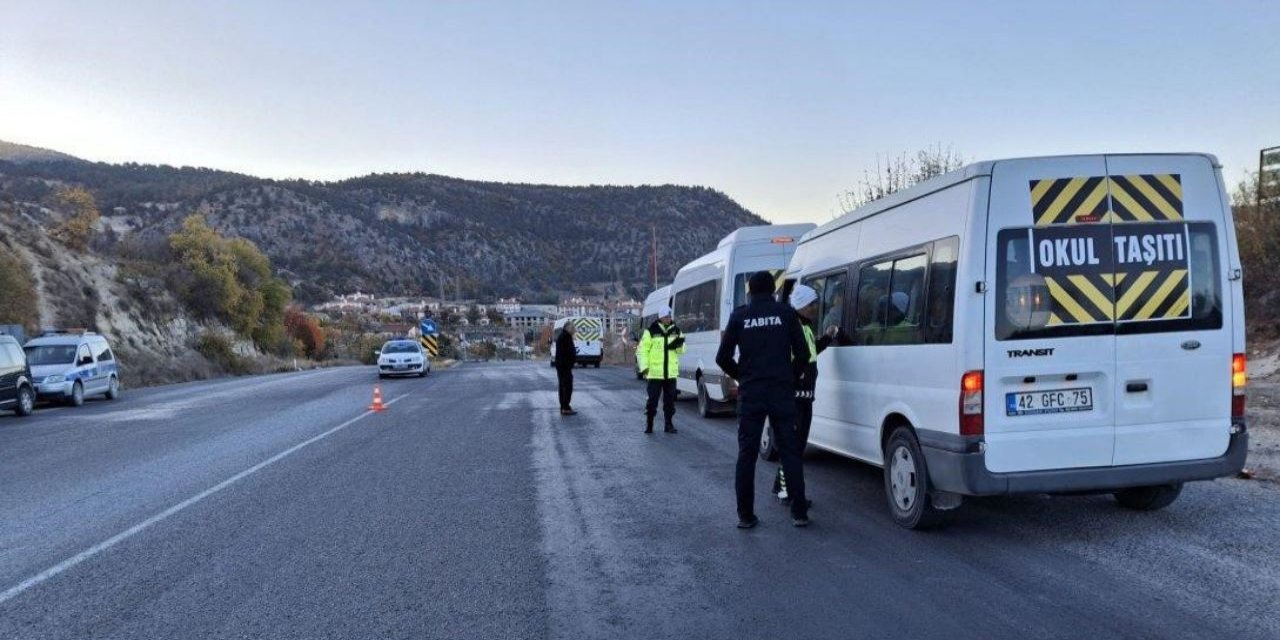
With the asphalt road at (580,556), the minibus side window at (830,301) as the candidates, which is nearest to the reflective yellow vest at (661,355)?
the asphalt road at (580,556)

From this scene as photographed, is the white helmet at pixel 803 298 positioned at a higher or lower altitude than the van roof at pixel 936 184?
lower

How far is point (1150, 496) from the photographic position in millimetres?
6793

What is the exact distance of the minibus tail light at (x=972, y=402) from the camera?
19.0 ft

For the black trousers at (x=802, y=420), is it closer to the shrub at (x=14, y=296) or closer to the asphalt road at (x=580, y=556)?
the asphalt road at (x=580, y=556)

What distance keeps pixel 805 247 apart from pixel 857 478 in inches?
106

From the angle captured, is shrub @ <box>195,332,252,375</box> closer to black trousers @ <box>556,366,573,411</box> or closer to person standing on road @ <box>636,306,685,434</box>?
black trousers @ <box>556,366,573,411</box>

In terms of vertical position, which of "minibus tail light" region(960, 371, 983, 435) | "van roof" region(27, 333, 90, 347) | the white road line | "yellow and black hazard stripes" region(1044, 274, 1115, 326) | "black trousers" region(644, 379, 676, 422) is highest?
"yellow and black hazard stripes" region(1044, 274, 1115, 326)

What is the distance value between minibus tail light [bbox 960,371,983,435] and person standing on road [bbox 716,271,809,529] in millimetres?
1291

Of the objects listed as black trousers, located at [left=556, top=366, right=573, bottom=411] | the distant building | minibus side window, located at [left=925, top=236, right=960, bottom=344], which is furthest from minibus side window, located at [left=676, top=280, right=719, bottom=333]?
the distant building

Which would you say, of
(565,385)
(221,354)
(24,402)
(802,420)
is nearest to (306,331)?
(221,354)

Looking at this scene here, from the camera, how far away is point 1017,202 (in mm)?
5883

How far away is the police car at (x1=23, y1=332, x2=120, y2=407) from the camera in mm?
21906

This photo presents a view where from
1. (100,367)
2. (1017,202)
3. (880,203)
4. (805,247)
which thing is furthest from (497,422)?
(100,367)

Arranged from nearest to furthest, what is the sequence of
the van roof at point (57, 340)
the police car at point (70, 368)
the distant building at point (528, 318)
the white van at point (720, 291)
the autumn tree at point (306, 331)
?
the white van at point (720, 291)
the police car at point (70, 368)
the van roof at point (57, 340)
the autumn tree at point (306, 331)
the distant building at point (528, 318)
